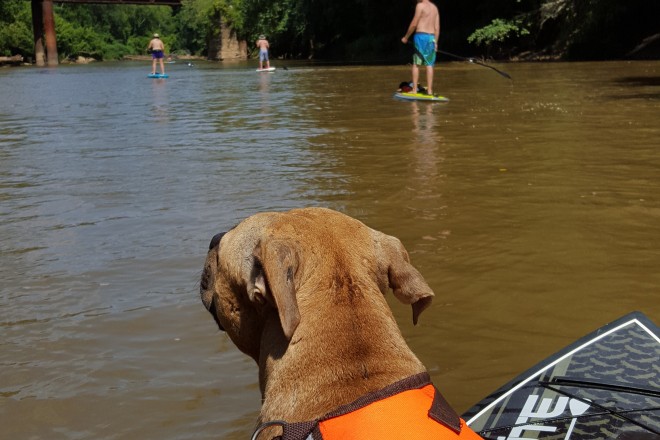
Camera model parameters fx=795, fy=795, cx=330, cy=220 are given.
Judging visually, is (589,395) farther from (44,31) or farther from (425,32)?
(44,31)

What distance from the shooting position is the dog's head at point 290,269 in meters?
2.24

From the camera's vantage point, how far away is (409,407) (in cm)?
196

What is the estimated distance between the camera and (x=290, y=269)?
2.26 metres

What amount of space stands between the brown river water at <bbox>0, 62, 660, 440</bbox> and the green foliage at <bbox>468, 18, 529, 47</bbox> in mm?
21627

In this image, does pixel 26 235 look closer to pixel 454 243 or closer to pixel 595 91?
pixel 454 243

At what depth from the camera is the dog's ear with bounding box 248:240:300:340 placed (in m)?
2.14

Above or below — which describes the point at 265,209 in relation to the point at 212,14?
below

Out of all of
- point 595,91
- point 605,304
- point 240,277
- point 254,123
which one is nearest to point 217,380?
point 240,277

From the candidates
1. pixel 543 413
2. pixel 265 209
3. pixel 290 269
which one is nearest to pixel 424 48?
pixel 265 209

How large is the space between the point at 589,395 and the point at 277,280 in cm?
151

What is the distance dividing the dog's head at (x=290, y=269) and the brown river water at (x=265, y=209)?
1056 mm

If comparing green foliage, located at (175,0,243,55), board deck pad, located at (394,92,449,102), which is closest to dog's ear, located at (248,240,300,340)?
board deck pad, located at (394,92,449,102)

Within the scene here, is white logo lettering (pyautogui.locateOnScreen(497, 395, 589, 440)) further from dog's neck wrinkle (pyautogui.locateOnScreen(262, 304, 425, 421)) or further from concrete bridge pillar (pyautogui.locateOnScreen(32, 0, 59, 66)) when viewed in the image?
concrete bridge pillar (pyautogui.locateOnScreen(32, 0, 59, 66))

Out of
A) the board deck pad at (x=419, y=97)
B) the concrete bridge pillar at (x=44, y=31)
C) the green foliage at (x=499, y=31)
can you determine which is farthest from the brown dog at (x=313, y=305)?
the concrete bridge pillar at (x=44, y=31)
